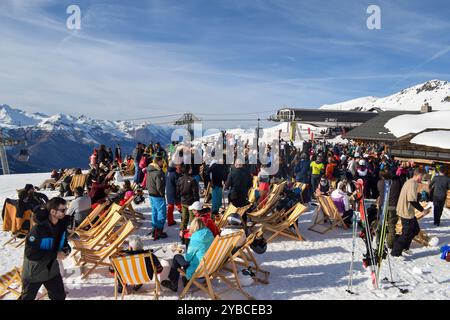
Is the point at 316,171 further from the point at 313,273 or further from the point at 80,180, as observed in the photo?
the point at 80,180

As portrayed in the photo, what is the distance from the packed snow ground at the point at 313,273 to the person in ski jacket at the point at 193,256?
200 mm

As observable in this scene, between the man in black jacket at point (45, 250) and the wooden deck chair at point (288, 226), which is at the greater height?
the man in black jacket at point (45, 250)

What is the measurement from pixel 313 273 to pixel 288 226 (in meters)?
1.49

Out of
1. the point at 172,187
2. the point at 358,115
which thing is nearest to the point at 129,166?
the point at 172,187

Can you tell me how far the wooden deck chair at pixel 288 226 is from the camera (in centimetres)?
681

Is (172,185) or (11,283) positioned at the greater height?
(172,185)

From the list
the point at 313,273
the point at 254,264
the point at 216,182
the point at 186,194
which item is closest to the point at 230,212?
the point at 186,194

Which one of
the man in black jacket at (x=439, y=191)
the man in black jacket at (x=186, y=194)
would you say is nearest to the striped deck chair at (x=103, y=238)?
the man in black jacket at (x=186, y=194)

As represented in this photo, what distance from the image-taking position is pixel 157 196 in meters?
6.98

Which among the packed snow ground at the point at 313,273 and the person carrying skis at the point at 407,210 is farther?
the person carrying skis at the point at 407,210

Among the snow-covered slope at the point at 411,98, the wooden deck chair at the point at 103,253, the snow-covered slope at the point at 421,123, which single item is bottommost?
the wooden deck chair at the point at 103,253

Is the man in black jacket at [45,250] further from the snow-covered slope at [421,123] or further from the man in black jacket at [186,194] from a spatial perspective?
the snow-covered slope at [421,123]

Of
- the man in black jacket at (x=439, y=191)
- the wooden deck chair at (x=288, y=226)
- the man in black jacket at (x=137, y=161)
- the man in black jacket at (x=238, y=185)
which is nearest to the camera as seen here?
the wooden deck chair at (x=288, y=226)

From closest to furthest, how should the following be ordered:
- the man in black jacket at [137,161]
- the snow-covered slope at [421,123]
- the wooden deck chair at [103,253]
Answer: the wooden deck chair at [103,253] → the man in black jacket at [137,161] → the snow-covered slope at [421,123]
